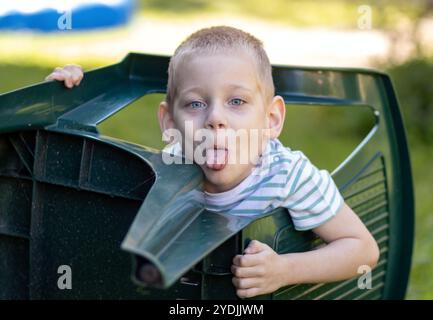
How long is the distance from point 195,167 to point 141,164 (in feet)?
0.36

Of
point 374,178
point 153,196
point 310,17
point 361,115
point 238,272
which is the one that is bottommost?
point 238,272

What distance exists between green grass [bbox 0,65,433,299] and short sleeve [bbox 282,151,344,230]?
4.78 ft

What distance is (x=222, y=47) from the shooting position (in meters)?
1.91

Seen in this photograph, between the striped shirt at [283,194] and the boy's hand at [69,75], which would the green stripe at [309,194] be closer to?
the striped shirt at [283,194]

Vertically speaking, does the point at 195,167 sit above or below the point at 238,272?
above

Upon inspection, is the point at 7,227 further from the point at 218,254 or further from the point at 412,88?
the point at 412,88

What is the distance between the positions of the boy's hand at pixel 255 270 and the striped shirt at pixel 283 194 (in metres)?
0.14

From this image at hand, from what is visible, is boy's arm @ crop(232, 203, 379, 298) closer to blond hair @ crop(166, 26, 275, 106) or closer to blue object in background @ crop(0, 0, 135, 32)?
blond hair @ crop(166, 26, 275, 106)

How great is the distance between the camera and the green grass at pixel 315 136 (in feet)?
12.5

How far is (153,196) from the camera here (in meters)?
1.63

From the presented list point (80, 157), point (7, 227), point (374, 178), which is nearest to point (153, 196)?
point (80, 157)

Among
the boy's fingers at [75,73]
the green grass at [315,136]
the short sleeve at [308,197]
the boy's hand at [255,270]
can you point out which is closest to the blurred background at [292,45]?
the green grass at [315,136]

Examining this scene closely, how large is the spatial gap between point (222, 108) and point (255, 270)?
351mm

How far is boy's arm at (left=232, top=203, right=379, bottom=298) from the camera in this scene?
1.73 m
